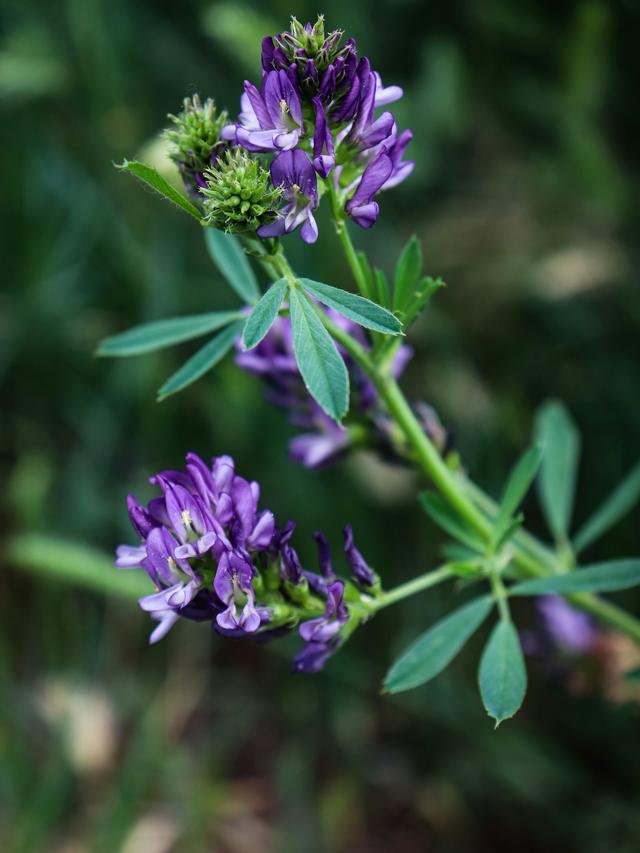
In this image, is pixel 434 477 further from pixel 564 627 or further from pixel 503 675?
pixel 564 627

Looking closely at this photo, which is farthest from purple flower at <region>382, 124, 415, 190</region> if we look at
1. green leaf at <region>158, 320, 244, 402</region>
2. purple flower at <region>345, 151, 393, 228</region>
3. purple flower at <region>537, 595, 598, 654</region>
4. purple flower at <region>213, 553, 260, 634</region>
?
purple flower at <region>537, 595, 598, 654</region>

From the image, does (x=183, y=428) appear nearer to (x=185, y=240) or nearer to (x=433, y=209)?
(x=185, y=240)

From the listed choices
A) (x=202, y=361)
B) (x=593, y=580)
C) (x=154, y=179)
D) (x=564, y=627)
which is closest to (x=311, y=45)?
(x=154, y=179)

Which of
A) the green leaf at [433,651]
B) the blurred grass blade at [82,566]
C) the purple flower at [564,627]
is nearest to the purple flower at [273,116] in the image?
the green leaf at [433,651]

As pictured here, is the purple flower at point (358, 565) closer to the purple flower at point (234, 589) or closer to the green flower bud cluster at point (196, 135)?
the purple flower at point (234, 589)

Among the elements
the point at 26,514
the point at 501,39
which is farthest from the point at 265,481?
the point at 501,39

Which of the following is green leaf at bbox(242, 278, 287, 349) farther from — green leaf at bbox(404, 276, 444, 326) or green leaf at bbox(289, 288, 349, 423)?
green leaf at bbox(404, 276, 444, 326)
